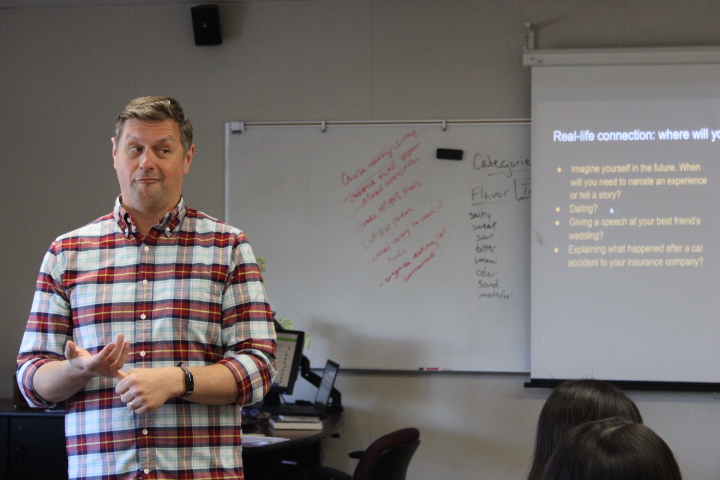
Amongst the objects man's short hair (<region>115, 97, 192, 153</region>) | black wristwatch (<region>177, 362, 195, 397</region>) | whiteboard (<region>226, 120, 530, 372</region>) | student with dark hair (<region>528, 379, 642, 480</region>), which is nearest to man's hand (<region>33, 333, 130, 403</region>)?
black wristwatch (<region>177, 362, 195, 397</region>)

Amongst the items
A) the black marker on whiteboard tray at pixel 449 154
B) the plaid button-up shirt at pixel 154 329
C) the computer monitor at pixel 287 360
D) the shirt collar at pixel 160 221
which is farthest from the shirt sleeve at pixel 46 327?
the black marker on whiteboard tray at pixel 449 154

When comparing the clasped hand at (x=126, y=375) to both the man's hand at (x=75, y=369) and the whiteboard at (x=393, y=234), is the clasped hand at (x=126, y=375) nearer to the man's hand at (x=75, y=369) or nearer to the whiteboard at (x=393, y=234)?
the man's hand at (x=75, y=369)

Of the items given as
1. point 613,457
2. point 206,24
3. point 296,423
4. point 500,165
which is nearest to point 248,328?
point 613,457

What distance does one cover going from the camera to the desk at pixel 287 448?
10.3ft

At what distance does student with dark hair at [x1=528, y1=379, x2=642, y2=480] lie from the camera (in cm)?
164

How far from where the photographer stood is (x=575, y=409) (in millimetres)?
1690

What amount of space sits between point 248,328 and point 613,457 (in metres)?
0.74

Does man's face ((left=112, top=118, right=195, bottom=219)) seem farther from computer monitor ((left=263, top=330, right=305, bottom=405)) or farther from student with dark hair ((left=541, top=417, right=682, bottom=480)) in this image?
computer monitor ((left=263, top=330, right=305, bottom=405))

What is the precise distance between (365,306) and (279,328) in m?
0.50

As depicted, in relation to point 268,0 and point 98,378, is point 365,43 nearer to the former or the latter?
point 268,0

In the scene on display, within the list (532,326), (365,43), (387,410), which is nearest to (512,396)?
(532,326)

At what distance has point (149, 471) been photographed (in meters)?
1.35

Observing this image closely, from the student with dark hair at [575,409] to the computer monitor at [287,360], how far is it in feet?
7.21

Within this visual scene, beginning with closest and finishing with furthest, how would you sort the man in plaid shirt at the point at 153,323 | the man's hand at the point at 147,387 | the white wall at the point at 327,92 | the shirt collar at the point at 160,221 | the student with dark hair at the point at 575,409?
the man's hand at the point at 147,387 → the man in plaid shirt at the point at 153,323 → the shirt collar at the point at 160,221 → the student with dark hair at the point at 575,409 → the white wall at the point at 327,92
